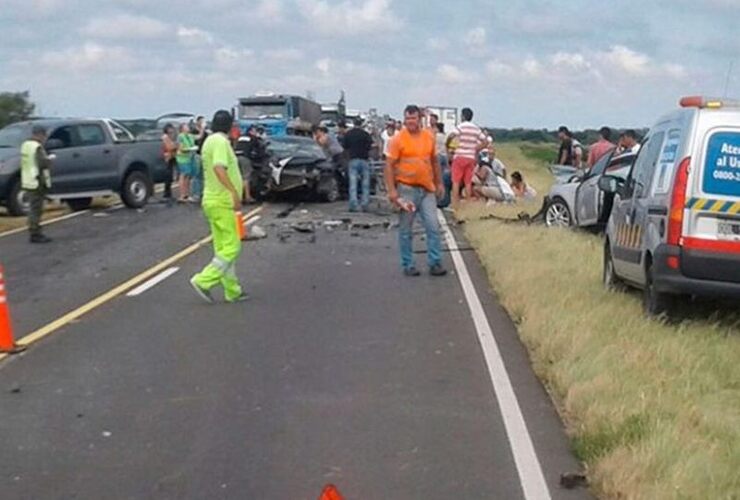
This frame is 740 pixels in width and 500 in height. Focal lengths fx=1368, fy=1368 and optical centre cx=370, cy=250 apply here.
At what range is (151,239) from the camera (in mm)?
21156

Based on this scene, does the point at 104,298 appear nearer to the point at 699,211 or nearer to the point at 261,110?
the point at 699,211

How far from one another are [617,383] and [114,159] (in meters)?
20.3

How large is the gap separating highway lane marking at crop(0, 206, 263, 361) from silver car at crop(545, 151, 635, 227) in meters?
5.62

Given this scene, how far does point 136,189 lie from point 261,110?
83.8 ft

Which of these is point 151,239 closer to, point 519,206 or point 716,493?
point 519,206

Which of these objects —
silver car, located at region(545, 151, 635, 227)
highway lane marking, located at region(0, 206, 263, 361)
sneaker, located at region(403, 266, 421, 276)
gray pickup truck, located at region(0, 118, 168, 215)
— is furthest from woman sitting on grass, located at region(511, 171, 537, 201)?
sneaker, located at region(403, 266, 421, 276)

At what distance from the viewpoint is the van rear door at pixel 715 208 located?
A: 1080 cm

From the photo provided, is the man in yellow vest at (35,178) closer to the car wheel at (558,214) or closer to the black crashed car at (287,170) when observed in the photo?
the car wheel at (558,214)

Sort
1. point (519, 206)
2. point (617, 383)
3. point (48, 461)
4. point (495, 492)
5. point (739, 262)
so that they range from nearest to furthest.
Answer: point (495, 492) → point (48, 461) → point (617, 383) → point (739, 262) → point (519, 206)

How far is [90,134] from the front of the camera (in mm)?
27406

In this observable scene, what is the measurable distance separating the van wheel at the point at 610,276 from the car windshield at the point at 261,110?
39.9 m

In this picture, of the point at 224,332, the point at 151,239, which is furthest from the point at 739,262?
the point at 151,239

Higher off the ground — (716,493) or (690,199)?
(690,199)

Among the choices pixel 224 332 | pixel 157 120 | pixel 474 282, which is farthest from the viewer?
pixel 157 120
